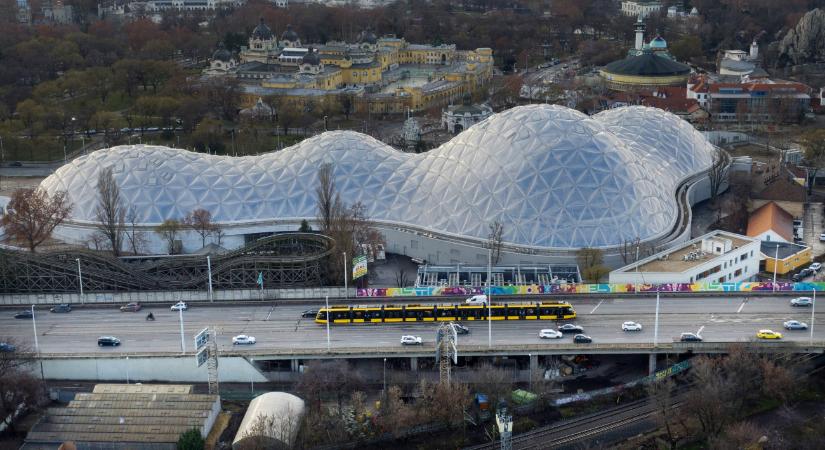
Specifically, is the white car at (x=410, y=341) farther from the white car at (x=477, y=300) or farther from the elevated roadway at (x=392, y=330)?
the white car at (x=477, y=300)

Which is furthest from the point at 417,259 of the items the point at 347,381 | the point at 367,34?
the point at 367,34

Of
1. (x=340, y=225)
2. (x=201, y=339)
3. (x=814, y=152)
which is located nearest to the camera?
(x=201, y=339)

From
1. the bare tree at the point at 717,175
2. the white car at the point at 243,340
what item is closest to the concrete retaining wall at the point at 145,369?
the white car at the point at 243,340

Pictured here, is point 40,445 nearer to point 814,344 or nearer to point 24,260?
point 24,260

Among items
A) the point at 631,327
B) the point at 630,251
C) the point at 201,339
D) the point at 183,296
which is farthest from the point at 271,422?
the point at 630,251

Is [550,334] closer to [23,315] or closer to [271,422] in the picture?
[271,422]

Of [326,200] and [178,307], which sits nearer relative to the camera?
[178,307]
